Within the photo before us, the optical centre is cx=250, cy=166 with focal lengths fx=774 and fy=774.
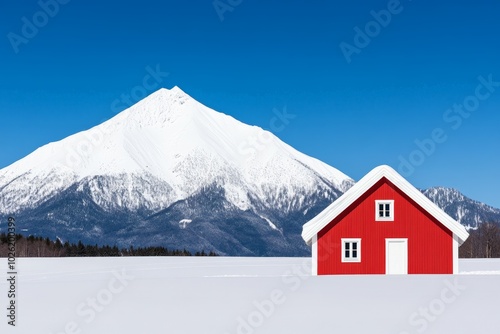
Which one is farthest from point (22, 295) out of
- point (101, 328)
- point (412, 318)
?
point (412, 318)

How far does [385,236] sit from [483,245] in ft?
346

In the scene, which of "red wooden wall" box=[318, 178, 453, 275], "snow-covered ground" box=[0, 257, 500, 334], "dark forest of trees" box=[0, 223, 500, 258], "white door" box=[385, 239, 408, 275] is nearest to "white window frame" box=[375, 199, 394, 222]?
"red wooden wall" box=[318, 178, 453, 275]

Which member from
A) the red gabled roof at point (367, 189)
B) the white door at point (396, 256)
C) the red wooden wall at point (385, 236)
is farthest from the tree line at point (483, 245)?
the white door at point (396, 256)

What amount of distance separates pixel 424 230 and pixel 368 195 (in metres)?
4.25

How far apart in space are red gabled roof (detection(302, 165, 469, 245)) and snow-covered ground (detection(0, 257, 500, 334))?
33.9ft

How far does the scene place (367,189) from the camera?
1976 inches

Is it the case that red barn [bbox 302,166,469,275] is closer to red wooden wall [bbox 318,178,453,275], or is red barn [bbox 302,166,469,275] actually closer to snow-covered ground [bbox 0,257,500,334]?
red wooden wall [bbox 318,178,453,275]

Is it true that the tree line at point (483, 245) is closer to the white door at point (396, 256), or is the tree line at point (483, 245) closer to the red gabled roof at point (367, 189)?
the red gabled roof at point (367, 189)

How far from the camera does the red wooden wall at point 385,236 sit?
164ft

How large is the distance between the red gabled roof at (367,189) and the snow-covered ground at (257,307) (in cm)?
1033

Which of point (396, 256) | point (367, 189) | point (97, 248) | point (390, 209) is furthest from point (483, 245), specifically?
point (367, 189)

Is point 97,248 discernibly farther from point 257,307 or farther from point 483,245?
point 257,307

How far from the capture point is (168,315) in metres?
24.1

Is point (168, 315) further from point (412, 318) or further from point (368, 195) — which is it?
point (368, 195)
